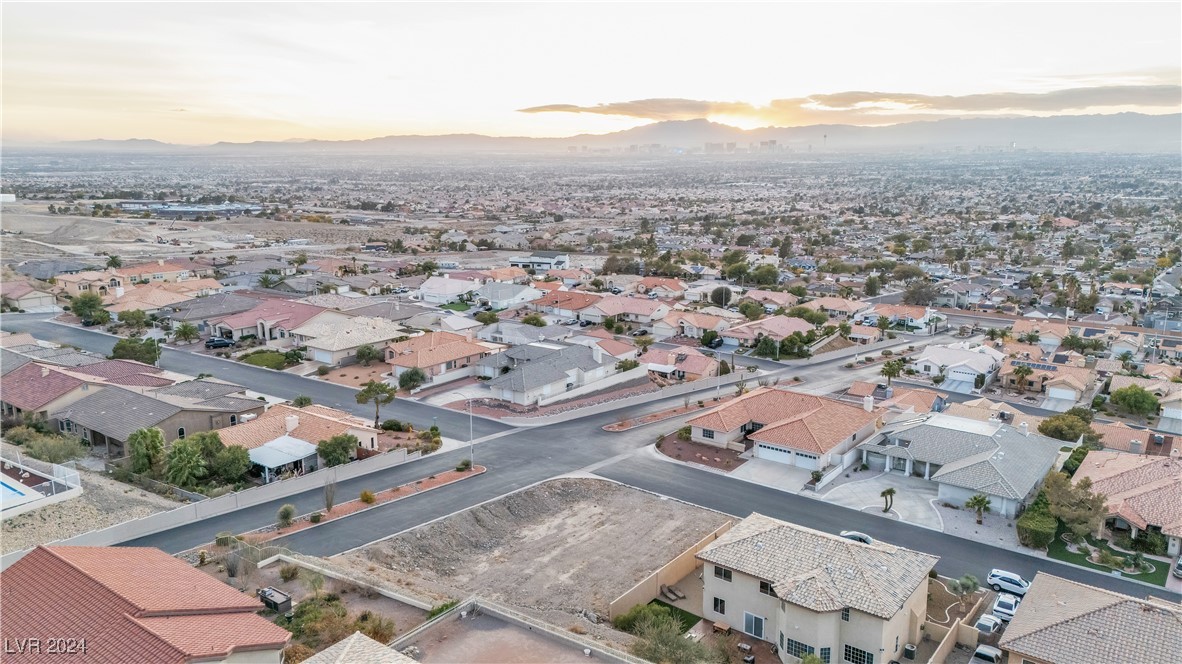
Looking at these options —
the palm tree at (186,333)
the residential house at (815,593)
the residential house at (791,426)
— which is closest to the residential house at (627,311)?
the residential house at (791,426)

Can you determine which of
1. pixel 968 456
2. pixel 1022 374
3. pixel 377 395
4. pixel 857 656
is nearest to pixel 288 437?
pixel 377 395

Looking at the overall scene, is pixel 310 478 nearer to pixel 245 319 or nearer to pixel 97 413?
pixel 97 413

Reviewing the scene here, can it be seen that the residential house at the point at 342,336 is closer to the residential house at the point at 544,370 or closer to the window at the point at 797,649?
the residential house at the point at 544,370

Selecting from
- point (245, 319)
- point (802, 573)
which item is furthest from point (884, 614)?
point (245, 319)

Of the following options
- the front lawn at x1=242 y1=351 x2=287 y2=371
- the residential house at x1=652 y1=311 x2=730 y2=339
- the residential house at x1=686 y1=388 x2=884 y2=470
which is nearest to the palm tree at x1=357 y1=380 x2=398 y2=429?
the front lawn at x1=242 y1=351 x2=287 y2=371

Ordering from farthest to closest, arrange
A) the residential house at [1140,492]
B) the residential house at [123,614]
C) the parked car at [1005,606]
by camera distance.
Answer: the residential house at [1140,492], the parked car at [1005,606], the residential house at [123,614]

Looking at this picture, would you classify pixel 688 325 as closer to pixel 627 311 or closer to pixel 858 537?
pixel 627 311
